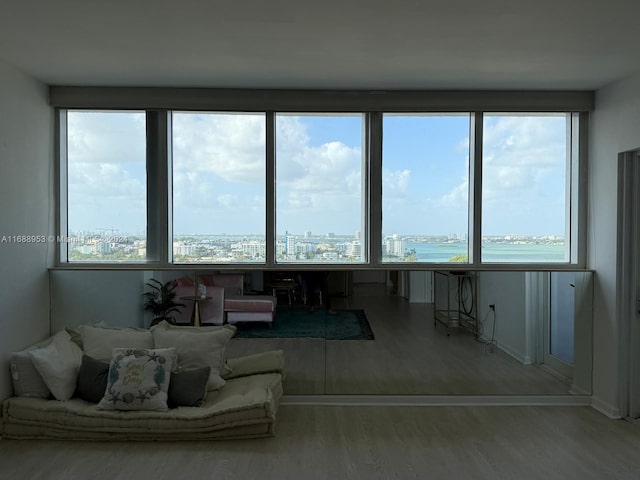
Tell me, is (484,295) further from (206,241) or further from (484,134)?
(206,241)

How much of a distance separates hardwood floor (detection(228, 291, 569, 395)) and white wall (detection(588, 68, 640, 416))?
0.35 metres

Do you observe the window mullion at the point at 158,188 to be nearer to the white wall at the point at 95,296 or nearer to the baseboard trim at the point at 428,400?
the white wall at the point at 95,296

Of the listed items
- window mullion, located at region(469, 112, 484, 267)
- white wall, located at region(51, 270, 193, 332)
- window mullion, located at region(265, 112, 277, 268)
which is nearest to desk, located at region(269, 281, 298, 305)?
window mullion, located at region(265, 112, 277, 268)

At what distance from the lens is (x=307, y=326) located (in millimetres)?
4090

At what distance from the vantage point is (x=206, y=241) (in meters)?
4.21

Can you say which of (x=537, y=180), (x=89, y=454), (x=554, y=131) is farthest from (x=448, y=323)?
(x=89, y=454)

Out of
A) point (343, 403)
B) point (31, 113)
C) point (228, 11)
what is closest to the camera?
point (228, 11)

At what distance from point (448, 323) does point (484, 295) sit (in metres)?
0.36

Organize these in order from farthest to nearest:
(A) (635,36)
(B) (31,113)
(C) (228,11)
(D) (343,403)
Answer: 1. (D) (343,403)
2. (B) (31,113)
3. (A) (635,36)
4. (C) (228,11)

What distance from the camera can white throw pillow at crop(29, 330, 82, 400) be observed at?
11.2 feet

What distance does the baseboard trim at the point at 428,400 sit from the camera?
407 cm

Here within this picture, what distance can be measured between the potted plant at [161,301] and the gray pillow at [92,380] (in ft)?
1.96

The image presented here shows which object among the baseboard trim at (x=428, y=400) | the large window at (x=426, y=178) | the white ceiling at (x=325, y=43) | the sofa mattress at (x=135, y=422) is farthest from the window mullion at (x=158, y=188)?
the large window at (x=426, y=178)

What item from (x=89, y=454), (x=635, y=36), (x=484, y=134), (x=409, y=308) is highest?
(x=635, y=36)
